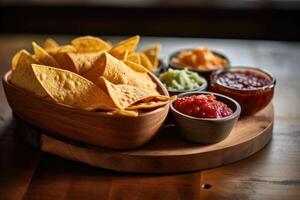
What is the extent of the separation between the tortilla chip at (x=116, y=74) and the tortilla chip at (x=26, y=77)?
165 mm

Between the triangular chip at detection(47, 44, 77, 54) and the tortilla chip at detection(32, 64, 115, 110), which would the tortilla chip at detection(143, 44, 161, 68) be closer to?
the triangular chip at detection(47, 44, 77, 54)

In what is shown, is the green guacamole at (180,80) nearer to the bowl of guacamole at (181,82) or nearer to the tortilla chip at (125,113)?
the bowl of guacamole at (181,82)

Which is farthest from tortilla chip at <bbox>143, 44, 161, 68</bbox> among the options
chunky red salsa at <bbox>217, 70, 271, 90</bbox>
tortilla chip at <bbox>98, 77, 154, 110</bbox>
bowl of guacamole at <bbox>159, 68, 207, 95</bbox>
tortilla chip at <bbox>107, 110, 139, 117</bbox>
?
tortilla chip at <bbox>107, 110, 139, 117</bbox>

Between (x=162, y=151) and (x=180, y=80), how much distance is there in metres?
0.39

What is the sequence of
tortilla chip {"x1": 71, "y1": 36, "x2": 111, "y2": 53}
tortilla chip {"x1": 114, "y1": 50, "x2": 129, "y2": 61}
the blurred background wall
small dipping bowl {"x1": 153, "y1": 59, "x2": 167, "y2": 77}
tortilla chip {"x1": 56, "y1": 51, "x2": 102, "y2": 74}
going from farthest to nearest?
the blurred background wall < small dipping bowl {"x1": 153, "y1": 59, "x2": 167, "y2": 77} < tortilla chip {"x1": 71, "y1": 36, "x2": 111, "y2": 53} < tortilla chip {"x1": 114, "y1": 50, "x2": 129, "y2": 61} < tortilla chip {"x1": 56, "y1": 51, "x2": 102, "y2": 74}

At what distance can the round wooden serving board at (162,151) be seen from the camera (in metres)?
1.66

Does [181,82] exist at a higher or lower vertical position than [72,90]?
lower

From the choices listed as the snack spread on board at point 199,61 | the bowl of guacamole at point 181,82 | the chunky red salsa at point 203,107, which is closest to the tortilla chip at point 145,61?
the bowl of guacamole at point 181,82

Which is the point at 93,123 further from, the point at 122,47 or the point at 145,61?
the point at 145,61

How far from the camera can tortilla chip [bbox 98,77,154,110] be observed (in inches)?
63.4

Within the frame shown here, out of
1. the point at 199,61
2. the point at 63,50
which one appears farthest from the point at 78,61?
the point at 199,61

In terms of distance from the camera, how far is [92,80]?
69.9 inches

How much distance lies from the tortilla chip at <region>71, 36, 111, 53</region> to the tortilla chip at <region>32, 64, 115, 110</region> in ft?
1.13

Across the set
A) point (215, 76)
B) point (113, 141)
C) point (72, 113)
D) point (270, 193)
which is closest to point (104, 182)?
point (113, 141)
